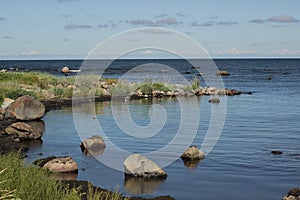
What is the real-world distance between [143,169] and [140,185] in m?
0.86

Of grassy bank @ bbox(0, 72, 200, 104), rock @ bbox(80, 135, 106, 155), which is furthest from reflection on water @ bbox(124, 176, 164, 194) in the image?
grassy bank @ bbox(0, 72, 200, 104)

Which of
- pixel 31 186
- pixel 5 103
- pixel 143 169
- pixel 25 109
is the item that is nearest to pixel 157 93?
pixel 5 103

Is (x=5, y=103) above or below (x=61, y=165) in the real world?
above

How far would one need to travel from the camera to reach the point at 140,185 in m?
13.0

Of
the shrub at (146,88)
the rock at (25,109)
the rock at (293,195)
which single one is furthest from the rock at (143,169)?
the shrub at (146,88)

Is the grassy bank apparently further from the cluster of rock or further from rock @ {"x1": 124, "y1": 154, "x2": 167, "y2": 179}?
rock @ {"x1": 124, "y1": 154, "x2": 167, "y2": 179}

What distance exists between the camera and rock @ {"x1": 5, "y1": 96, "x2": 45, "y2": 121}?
24672mm

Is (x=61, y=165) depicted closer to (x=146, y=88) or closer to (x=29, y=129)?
(x=29, y=129)

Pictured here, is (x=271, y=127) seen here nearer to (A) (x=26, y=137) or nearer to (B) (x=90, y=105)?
(A) (x=26, y=137)

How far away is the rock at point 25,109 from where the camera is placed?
80.9ft

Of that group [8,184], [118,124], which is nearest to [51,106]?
[118,124]

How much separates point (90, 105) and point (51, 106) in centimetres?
281

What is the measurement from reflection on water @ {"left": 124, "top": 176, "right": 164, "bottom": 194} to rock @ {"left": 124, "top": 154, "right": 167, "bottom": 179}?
20 centimetres

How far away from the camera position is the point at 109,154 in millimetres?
16953
